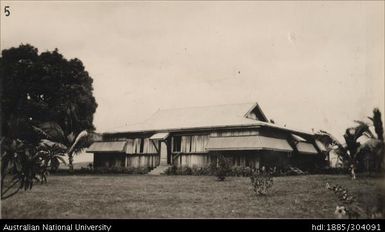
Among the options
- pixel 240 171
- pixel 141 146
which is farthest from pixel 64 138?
pixel 240 171

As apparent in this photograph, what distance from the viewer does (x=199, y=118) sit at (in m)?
27.2

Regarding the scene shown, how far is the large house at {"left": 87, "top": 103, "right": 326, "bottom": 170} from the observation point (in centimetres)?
2402

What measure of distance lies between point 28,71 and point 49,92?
91.6 inches

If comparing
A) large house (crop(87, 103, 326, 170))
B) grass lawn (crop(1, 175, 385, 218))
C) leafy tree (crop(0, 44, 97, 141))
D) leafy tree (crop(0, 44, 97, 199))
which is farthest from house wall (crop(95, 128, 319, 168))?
grass lawn (crop(1, 175, 385, 218))

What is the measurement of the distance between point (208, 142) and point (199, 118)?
2.62 metres

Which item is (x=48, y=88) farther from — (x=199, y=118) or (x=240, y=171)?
(x=240, y=171)

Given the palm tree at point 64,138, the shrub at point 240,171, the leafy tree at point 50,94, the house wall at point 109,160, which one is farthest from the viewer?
the house wall at point 109,160

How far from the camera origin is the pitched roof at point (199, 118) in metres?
25.6

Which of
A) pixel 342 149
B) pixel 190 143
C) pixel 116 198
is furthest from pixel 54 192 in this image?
pixel 190 143

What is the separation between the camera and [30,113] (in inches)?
1048

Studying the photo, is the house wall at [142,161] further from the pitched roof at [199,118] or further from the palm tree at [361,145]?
the palm tree at [361,145]


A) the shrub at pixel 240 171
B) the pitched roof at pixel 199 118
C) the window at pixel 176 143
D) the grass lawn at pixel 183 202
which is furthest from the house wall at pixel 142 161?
the grass lawn at pixel 183 202

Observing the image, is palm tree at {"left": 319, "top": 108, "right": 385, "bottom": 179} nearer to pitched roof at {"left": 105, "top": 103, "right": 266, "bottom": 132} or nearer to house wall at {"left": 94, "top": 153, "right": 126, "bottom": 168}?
pitched roof at {"left": 105, "top": 103, "right": 266, "bottom": 132}

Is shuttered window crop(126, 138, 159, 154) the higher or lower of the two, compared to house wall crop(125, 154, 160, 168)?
higher
